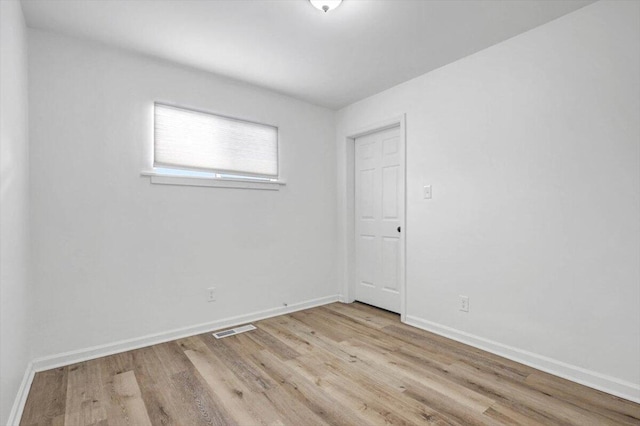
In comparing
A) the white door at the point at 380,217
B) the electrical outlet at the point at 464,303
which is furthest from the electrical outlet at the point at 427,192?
the electrical outlet at the point at 464,303

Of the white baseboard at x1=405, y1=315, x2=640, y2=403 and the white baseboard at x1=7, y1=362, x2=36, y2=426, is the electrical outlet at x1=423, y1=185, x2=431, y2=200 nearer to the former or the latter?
the white baseboard at x1=405, y1=315, x2=640, y2=403

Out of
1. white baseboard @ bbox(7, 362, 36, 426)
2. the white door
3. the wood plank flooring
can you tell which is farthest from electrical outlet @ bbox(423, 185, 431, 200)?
white baseboard @ bbox(7, 362, 36, 426)

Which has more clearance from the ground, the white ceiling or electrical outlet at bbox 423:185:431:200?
the white ceiling

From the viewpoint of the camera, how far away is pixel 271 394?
1.94m

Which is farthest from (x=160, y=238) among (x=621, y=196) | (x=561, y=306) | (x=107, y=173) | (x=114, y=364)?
(x=621, y=196)

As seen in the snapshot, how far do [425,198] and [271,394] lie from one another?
6.99ft

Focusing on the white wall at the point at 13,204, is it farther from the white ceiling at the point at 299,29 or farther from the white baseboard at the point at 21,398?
the white ceiling at the point at 299,29

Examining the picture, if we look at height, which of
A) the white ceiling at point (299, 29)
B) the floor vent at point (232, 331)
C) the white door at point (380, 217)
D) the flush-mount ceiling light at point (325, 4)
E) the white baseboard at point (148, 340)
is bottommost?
the floor vent at point (232, 331)

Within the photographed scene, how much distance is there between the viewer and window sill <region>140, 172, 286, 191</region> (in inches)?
107

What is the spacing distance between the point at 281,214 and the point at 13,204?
221cm

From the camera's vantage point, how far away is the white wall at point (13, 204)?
1.50 meters

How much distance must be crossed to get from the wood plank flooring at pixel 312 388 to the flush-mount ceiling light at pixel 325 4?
245cm

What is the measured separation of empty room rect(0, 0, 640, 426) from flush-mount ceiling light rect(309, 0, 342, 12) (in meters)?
0.04

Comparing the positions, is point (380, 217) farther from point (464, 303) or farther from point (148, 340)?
point (148, 340)
